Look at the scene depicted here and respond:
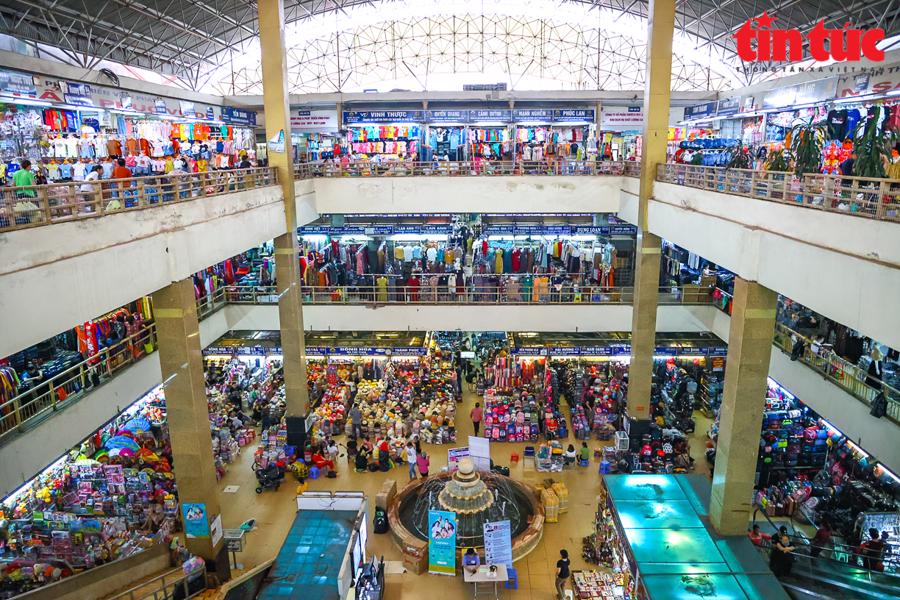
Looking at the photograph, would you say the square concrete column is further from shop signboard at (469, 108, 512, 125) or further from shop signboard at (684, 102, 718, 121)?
shop signboard at (684, 102, 718, 121)

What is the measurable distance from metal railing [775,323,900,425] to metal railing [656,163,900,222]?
3947 millimetres

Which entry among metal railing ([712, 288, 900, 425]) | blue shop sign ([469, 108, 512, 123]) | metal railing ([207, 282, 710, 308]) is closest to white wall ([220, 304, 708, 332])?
metal railing ([207, 282, 710, 308])

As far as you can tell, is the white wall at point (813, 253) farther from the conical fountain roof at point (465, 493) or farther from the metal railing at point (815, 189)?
the conical fountain roof at point (465, 493)

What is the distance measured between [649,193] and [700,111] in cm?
1164

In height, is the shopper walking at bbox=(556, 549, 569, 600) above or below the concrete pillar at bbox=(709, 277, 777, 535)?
below

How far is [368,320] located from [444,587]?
9.14 metres

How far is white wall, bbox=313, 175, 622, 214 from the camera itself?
18.3 m

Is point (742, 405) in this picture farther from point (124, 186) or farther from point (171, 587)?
point (124, 186)

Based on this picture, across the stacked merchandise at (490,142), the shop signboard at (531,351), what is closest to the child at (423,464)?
the shop signboard at (531,351)

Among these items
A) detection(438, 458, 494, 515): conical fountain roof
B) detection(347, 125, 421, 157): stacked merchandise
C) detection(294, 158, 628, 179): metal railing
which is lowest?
detection(438, 458, 494, 515): conical fountain roof

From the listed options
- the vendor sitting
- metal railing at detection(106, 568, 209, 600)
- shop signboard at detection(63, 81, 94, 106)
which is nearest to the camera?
metal railing at detection(106, 568, 209, 600)

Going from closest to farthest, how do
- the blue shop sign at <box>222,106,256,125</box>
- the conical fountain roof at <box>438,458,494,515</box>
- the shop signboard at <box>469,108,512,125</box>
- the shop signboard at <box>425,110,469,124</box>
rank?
the conical fountain roof at <box>438,458,494,515</box>
the blue shop sign at <box>222,106,256,125</box>
the shop signboard at <box>469,108,512,125</box>
the shop signboard at <box>425,110,469,124</box>

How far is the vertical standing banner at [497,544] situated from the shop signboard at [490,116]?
57.6 feet

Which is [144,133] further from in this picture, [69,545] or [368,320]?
[69,545]
